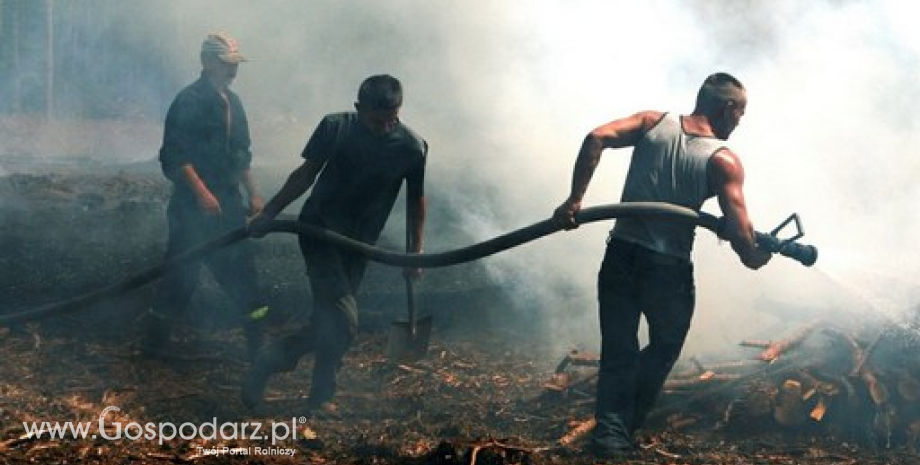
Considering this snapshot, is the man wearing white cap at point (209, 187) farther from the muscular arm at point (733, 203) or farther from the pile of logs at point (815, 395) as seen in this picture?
the muscular arm at point (733, 203)

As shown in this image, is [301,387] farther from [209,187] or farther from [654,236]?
[654,236]

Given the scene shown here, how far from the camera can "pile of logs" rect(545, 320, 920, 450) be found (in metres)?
5.72

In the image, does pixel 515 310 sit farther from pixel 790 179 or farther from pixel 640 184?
pixel 790 179

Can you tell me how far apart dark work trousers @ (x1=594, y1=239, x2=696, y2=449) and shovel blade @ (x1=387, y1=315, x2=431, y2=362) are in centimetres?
145

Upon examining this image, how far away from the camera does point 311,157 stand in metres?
5.59

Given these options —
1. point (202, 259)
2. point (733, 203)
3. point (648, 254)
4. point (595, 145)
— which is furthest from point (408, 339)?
point (733, 203)

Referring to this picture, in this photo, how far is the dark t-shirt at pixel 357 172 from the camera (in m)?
5.58

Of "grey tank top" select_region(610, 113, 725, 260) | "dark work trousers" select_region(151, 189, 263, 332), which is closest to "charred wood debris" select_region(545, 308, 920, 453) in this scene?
"grey tank top" select_region(610, 113, 725, 260)

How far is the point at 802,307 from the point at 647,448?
2812 mm

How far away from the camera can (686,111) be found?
12227mm

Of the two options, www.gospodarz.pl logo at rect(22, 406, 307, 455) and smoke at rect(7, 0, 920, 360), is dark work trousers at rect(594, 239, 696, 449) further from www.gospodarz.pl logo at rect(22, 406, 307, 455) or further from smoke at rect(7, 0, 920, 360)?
smoke at rect(7, 0, 920, 360)

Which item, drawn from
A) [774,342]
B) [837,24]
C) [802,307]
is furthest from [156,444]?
[837,24]

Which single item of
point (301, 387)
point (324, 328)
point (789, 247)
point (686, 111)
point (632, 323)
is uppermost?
point (686, 111)

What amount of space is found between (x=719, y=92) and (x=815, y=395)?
1.91 meters
